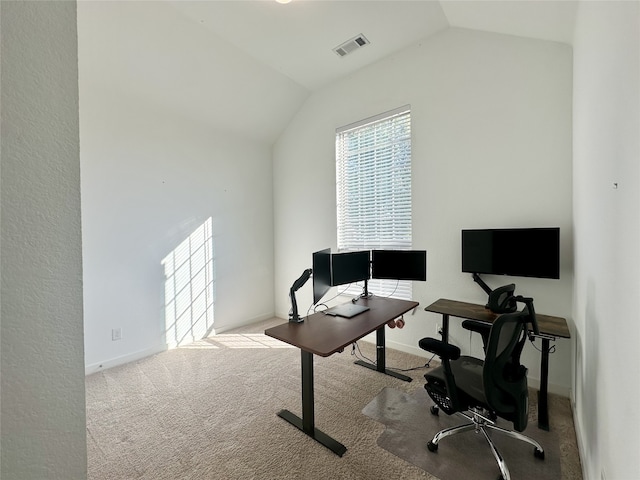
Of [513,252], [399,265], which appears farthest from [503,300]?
[399,265]

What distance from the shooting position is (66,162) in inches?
26.6

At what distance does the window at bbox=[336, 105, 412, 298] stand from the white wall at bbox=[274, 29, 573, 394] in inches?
4.8

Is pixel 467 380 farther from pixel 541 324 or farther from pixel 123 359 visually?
pixel 123 359

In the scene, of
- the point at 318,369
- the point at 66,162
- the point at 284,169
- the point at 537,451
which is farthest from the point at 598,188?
the point at 284,169

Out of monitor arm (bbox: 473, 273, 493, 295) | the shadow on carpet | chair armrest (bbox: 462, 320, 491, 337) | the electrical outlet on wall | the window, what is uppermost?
the window

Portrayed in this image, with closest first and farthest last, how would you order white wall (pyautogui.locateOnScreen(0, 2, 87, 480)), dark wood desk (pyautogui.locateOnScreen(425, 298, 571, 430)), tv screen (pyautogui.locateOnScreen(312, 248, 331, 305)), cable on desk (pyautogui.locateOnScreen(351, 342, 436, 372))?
white wall (pyautogui.locateOnScreen(0, 2, 87, 480))
dark wood desk (pyautogui.locateOnScreen(425, 298, 571, 430))
tv screen (pyautogui.locateOnScreen(312, 248, 331, 305))
cable on desk (pyautogui.locateOnScreen(351, 342, 436, 372))

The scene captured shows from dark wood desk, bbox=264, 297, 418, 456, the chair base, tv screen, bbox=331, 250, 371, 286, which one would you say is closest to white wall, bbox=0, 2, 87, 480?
dark wood desk, bbox=264, 297, 418, 456

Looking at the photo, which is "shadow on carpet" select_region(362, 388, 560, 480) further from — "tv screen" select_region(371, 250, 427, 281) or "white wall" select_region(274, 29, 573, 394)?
"tv screen" select_region(371, 250, 427, 281)

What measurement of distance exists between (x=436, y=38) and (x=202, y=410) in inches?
167

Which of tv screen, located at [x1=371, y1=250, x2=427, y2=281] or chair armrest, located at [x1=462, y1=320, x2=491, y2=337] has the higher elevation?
tv screen, located at [x1=371, y1=250, x2=427, y2=281]

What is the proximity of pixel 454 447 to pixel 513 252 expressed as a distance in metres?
Answer: 1.60

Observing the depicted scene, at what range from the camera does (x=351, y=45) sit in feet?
10.3

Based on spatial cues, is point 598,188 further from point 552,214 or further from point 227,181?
point 227,181

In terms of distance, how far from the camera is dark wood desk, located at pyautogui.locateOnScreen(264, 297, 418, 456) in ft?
6.19
